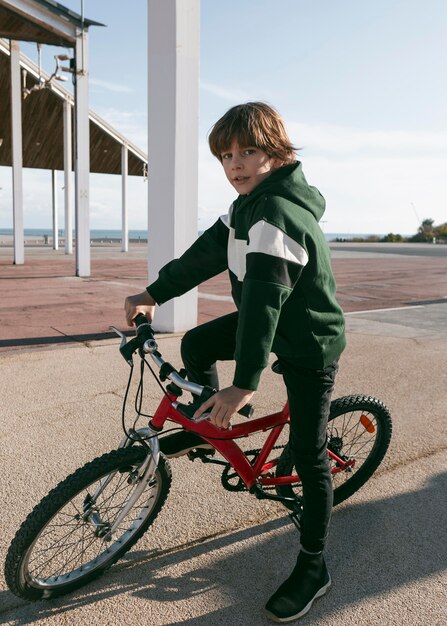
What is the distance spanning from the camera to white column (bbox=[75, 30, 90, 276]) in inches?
537

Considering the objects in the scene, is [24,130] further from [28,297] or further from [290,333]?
[290,333]

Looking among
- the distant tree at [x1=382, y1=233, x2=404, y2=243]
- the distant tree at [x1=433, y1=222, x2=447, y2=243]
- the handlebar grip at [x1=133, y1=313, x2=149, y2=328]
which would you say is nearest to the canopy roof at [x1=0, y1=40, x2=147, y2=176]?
the handlebar grip at [x1=133, y1=313, x2=149, y2=328]

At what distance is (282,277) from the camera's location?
1911mm

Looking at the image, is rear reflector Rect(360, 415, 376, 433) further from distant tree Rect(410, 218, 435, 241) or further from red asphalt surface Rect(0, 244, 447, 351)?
distant tree Rect(410, 218, 435, 241)

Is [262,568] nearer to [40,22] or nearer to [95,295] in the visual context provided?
[95,295]

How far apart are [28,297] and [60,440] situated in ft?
23.4

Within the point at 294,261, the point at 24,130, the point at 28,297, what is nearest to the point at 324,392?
the point at 294,261

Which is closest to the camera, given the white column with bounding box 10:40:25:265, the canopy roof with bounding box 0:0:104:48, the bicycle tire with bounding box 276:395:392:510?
the bicycle tire with bounding box 276:395:392:510

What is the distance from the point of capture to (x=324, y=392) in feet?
7.35

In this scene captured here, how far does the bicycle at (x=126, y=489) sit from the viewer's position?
6.92 ft

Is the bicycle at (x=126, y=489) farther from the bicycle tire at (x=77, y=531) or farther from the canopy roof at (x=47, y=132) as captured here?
the canopy roof at (x=47, y=132)

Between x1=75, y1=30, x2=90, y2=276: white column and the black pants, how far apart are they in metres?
12.0

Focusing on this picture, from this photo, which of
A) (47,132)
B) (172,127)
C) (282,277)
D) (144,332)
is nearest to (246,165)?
(282,277)

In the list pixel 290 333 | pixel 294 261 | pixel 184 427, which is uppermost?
pixel 294 261
